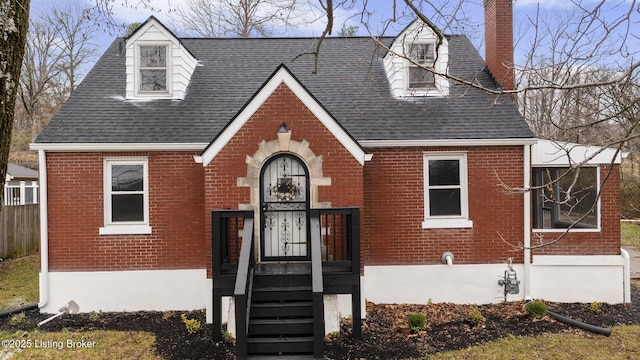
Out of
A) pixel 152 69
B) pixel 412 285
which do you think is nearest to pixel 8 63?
pixel 152 69

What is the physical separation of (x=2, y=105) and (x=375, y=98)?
8.63 metres

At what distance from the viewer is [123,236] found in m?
9.33

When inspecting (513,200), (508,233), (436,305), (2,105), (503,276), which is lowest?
(436,305)

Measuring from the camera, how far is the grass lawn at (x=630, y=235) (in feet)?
60.5

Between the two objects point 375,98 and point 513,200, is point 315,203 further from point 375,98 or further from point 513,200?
point 513,200

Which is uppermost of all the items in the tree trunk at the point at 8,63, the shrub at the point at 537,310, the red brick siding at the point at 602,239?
the tree trunk at the point at 8,63

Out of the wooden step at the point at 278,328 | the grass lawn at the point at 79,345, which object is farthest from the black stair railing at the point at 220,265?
the grass lawn at the point at 79,345

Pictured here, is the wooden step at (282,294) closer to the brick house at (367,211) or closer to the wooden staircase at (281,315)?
the wooden staircase at (281,315)

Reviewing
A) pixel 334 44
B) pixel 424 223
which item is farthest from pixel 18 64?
pixel 334 44

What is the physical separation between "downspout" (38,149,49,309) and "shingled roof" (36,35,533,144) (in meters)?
0.60

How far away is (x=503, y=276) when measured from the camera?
374 inches

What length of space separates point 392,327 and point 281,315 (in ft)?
7.79

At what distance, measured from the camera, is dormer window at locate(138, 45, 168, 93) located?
10.7m

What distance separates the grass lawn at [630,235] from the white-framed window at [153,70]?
65.4 feet
